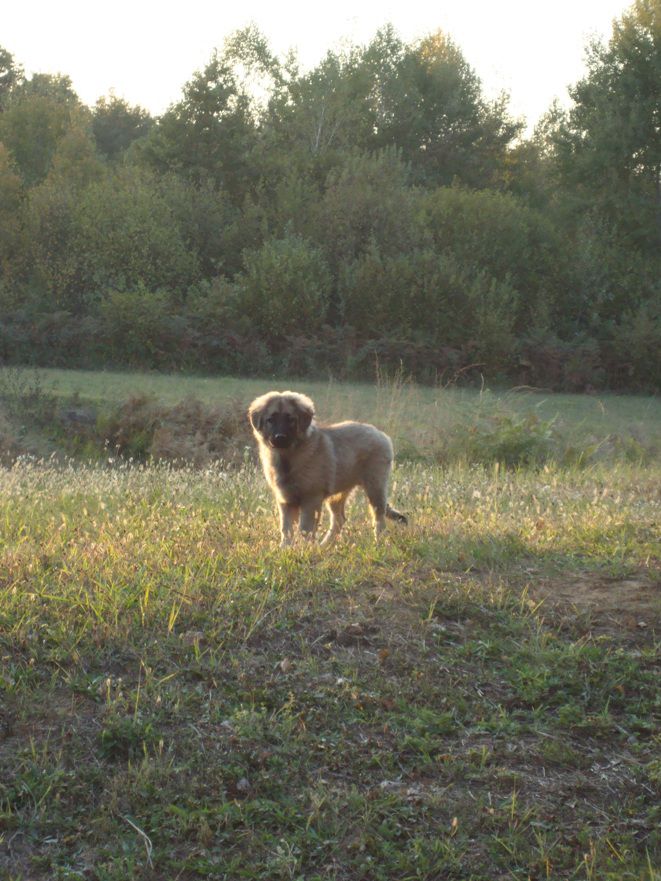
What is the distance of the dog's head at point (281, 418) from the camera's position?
8328 millimetres

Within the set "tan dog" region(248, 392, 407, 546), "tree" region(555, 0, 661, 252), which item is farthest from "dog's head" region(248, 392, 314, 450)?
"tree" region(555, 0, 661, 252)

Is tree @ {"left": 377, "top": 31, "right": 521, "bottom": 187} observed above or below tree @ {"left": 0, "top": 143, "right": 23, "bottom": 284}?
above

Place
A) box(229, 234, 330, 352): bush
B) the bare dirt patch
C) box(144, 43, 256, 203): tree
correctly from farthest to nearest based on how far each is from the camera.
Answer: box(144, 43, 256, 203): tree → box(229, 234, 330, 352): bush → the bare dirt patch

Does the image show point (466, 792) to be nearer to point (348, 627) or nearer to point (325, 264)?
point (348, 627)

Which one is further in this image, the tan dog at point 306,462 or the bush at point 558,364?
the bush at point 558,364

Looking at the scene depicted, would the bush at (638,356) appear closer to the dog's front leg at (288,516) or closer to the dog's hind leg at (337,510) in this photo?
the dog's hind leg at (337,510)

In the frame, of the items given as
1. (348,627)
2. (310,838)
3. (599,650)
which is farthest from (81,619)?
(599,650)

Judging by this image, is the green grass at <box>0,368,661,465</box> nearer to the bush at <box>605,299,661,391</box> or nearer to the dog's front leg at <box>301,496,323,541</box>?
the bush at <box>605,299,661,391</box>

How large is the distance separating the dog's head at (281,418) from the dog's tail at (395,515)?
1.10 metres

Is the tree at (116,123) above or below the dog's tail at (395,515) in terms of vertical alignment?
above

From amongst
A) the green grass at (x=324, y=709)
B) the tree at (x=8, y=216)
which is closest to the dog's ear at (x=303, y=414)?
the green grass at (x=324, y=709)

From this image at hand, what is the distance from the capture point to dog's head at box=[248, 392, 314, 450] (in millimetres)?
8328

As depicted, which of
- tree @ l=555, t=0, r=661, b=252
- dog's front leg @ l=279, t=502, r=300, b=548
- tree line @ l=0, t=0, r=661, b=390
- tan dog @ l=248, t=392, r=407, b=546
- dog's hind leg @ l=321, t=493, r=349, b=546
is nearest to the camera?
tan dog @ l=248, t=392, r=407, b=546

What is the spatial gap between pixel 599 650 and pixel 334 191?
3713 centimetres
